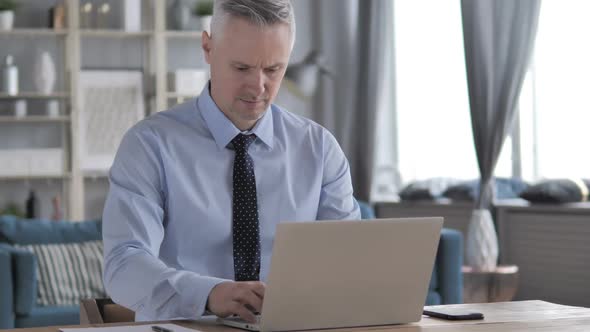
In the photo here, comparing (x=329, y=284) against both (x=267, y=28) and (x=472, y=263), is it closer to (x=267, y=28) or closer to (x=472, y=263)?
(x=267, y=28)

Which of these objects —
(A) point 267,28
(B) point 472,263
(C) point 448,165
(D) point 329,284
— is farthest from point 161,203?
(C) point 448,165

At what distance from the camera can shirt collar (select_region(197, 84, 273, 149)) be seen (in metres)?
2.17

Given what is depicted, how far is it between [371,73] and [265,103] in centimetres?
534

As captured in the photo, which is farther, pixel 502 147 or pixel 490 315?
pixel 502 147

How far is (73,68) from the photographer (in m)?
7.34

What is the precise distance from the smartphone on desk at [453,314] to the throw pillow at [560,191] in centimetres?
405

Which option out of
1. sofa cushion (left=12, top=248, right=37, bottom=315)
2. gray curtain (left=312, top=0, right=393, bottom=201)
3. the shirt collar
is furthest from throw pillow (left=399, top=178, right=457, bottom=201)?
the shirt collar

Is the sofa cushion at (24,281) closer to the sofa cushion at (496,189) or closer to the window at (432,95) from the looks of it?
the sofa cushion at (496,189)

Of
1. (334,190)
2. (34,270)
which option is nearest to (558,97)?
(34,270)

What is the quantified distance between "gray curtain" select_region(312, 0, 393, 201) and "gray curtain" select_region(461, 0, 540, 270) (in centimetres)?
128

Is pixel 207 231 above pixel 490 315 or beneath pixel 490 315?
above

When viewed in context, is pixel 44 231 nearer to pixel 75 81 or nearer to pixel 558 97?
pixel 75 81

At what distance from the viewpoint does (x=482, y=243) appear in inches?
230

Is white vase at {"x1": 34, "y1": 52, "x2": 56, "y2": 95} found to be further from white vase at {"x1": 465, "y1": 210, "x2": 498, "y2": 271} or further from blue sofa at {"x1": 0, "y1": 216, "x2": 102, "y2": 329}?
white vase at {"x1": 465, "y1": 210, "x2": 498, "y2": 271}
